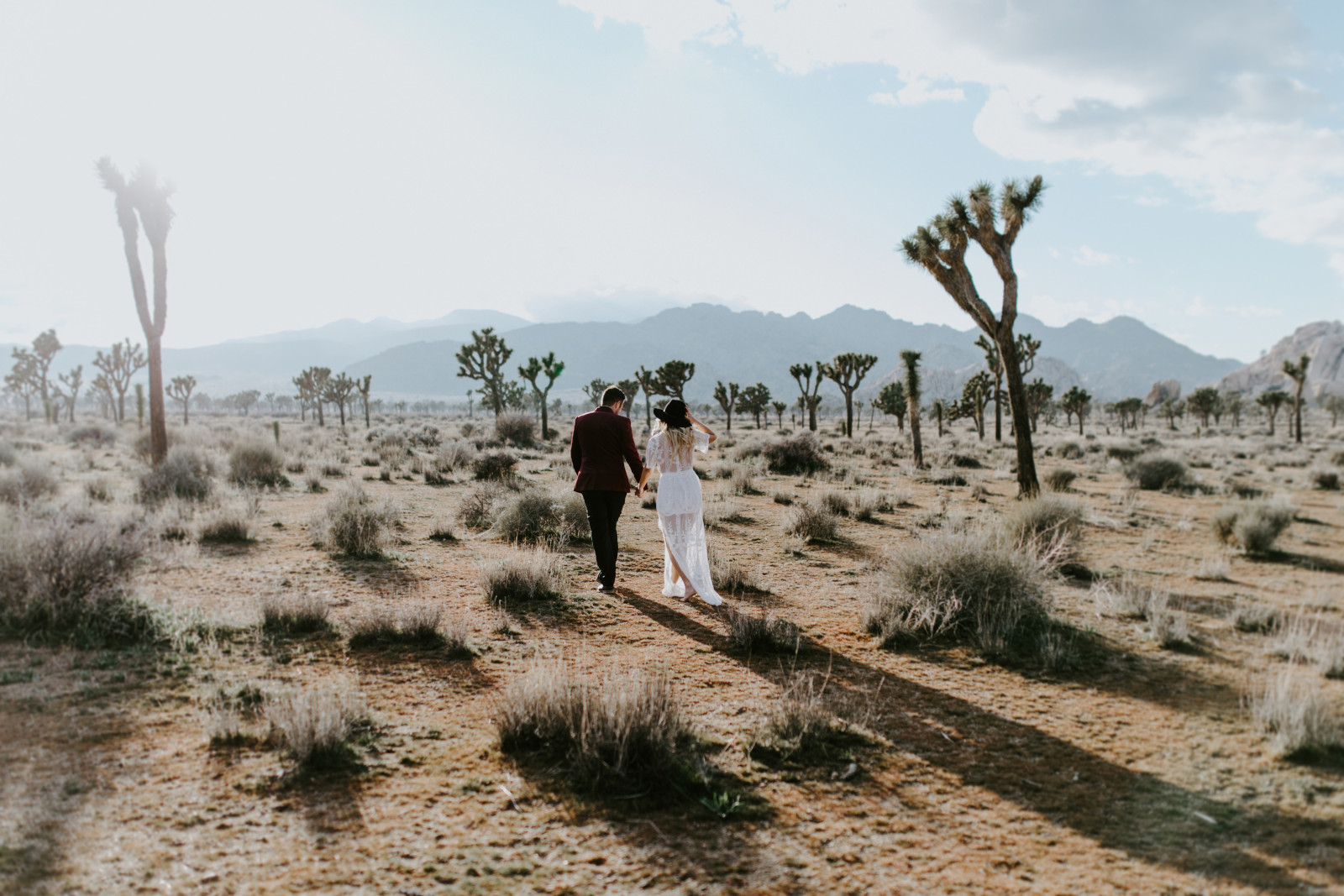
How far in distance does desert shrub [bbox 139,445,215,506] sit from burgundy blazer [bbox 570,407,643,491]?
908 cm

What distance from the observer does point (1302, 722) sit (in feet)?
12.7

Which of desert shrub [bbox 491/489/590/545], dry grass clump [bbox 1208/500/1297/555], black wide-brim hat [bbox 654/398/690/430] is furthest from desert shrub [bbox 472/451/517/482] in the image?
dry grass clump [bbox 1208/500/1297/555]

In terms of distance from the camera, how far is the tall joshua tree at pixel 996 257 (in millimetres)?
13672

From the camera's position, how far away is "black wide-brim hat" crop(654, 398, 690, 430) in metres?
7.19

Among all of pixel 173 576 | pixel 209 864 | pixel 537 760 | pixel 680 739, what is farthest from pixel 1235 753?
pixel 173 576

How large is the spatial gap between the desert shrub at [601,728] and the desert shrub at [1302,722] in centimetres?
345

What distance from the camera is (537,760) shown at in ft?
13.2

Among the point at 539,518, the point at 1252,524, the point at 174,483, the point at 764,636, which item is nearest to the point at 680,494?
the point at 764,636

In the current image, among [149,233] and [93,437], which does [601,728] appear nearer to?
[149,233]

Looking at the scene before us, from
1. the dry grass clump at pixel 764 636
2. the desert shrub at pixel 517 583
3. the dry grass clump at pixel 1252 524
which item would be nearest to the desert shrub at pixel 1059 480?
the dry grass clump at pixel 1252 524

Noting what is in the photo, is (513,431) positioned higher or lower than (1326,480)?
higher

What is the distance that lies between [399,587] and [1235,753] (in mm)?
7568

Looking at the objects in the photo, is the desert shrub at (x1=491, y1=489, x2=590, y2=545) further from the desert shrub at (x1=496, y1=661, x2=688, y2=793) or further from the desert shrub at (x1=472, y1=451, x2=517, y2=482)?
the desert shrub at (x1=472, y1=451, x2=517, y2=482)

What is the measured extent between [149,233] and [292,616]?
55.8 feet
